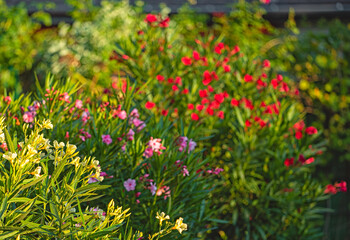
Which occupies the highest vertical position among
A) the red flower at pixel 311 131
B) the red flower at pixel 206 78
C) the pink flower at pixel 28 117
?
the pink flower at pixel 28 117

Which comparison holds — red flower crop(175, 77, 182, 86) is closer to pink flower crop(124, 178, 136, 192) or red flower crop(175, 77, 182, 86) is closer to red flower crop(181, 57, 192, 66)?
red flower crop(181, 57, 192, 66)

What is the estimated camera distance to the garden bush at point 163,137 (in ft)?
7.19

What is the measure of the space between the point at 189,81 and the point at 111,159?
198 centimetres

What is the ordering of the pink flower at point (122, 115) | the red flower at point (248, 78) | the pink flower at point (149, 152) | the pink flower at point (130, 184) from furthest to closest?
the red flower at point (248, 78), the pink flower at point (122, 115), the pink flower at point (149, 152), the pink flower at point (130, 184)

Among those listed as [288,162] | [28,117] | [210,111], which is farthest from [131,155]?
[288,162]

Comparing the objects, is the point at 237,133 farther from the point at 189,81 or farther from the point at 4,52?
the point at 4,52

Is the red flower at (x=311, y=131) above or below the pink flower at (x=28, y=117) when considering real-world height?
below

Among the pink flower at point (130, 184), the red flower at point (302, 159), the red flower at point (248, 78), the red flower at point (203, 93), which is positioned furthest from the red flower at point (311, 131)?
the pink flower at point (130, 184)

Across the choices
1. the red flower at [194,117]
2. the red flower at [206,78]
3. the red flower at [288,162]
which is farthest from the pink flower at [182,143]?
the red flower at [206,78]

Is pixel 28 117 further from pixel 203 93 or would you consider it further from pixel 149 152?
pixel 203 93

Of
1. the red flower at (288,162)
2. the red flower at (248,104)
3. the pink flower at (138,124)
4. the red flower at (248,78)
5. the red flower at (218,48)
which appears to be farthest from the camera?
the red flower at (218,48)

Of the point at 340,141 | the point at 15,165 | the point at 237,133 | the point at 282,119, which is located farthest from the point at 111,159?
the point at 340,141

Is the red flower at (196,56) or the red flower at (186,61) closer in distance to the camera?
the red flower at (186,61)

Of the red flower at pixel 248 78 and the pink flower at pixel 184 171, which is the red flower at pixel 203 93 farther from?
the pink flower at pixel 184 171
